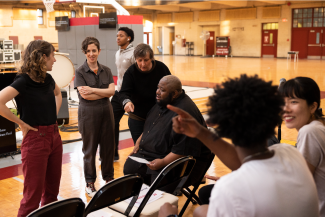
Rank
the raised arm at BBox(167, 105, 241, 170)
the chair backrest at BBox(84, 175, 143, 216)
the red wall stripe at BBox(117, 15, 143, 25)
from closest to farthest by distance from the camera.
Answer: the raised arm at BBox(167, 105, 241, 170), the chair backrest at BBox(84, 175, 143, 216), the red wall stripe at BBox(117, 15, 143, 25)

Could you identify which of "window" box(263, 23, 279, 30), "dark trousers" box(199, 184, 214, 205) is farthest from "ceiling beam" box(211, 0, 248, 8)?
"dark trousers" box(199, 184, 214, 205)

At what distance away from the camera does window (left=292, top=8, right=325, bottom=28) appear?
25564mm

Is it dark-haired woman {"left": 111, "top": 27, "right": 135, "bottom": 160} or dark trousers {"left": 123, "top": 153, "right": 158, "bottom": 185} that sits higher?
dark-haired woman {"left": 111, "top": 27, "right": 135, "bottom": 160}

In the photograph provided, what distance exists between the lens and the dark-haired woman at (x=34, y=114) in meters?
2.49

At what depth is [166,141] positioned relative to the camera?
9.66 ft

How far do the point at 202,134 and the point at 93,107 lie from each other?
238 centimetres

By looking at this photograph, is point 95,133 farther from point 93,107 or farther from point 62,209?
point 62,209

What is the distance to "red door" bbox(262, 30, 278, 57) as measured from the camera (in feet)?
91.8

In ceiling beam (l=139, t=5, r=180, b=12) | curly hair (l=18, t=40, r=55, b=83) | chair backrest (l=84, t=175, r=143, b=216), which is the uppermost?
ceiling beam (l=139, t=5, r=180, b=12)

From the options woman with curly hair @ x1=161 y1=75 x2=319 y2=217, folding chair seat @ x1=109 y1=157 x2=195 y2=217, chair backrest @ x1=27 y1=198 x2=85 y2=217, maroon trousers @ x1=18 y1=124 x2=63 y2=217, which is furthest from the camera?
maroon trousers @ x1=18 y1=124 x2=63 y2=217

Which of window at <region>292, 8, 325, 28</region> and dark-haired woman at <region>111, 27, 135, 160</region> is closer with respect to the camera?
dark-haired woman at <region>111, 27, 135, 160</region>

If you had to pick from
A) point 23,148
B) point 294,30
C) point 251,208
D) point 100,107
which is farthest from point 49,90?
point 294,30

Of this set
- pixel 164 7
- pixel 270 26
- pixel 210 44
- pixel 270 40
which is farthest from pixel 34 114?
pixel 164 7

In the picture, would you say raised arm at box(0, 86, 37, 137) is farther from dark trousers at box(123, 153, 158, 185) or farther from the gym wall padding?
the gym wall padding
